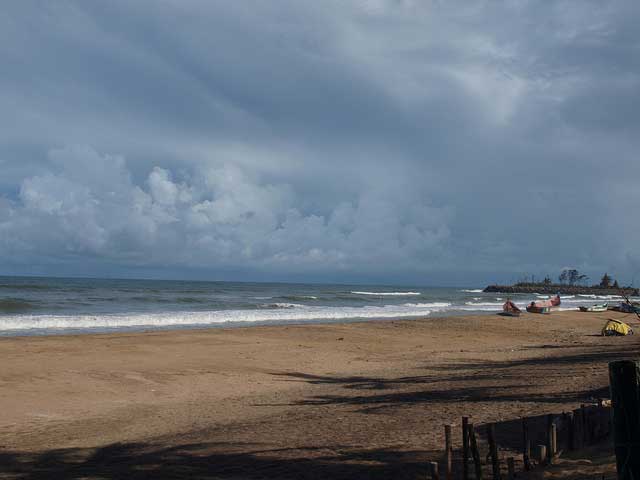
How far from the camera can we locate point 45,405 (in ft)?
38.3

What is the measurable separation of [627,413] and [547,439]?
2.74 metres

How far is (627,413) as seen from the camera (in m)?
4.32

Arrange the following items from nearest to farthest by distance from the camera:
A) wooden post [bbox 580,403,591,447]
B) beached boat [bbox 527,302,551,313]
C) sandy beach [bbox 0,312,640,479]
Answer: wooden post [bbox 580,403,591,447], sandy beach [bbox 0,312,640,479], beached boat [bbox 527,302,551,313]

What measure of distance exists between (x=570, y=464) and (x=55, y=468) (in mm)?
5823

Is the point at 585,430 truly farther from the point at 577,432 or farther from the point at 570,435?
the point at 570,435

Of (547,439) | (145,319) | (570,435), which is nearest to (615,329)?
(570,435)

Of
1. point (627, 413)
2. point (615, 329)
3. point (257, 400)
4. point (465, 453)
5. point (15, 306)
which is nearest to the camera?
point (627, 413)

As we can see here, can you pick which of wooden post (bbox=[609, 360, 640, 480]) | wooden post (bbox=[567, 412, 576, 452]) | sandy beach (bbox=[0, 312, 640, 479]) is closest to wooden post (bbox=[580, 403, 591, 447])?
wooden post (bbox=[567, 412, 576, 452])

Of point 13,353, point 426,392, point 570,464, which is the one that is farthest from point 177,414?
point 13,353

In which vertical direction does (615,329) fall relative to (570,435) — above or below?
below

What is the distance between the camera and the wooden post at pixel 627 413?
4297 mm

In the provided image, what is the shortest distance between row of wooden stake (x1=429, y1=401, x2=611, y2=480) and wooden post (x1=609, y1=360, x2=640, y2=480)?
68.4 inches

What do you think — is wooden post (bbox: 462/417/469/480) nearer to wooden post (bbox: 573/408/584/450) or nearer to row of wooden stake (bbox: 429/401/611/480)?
row of wooden stake (bbox: 429/401/611/480)

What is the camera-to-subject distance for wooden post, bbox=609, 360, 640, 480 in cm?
430
